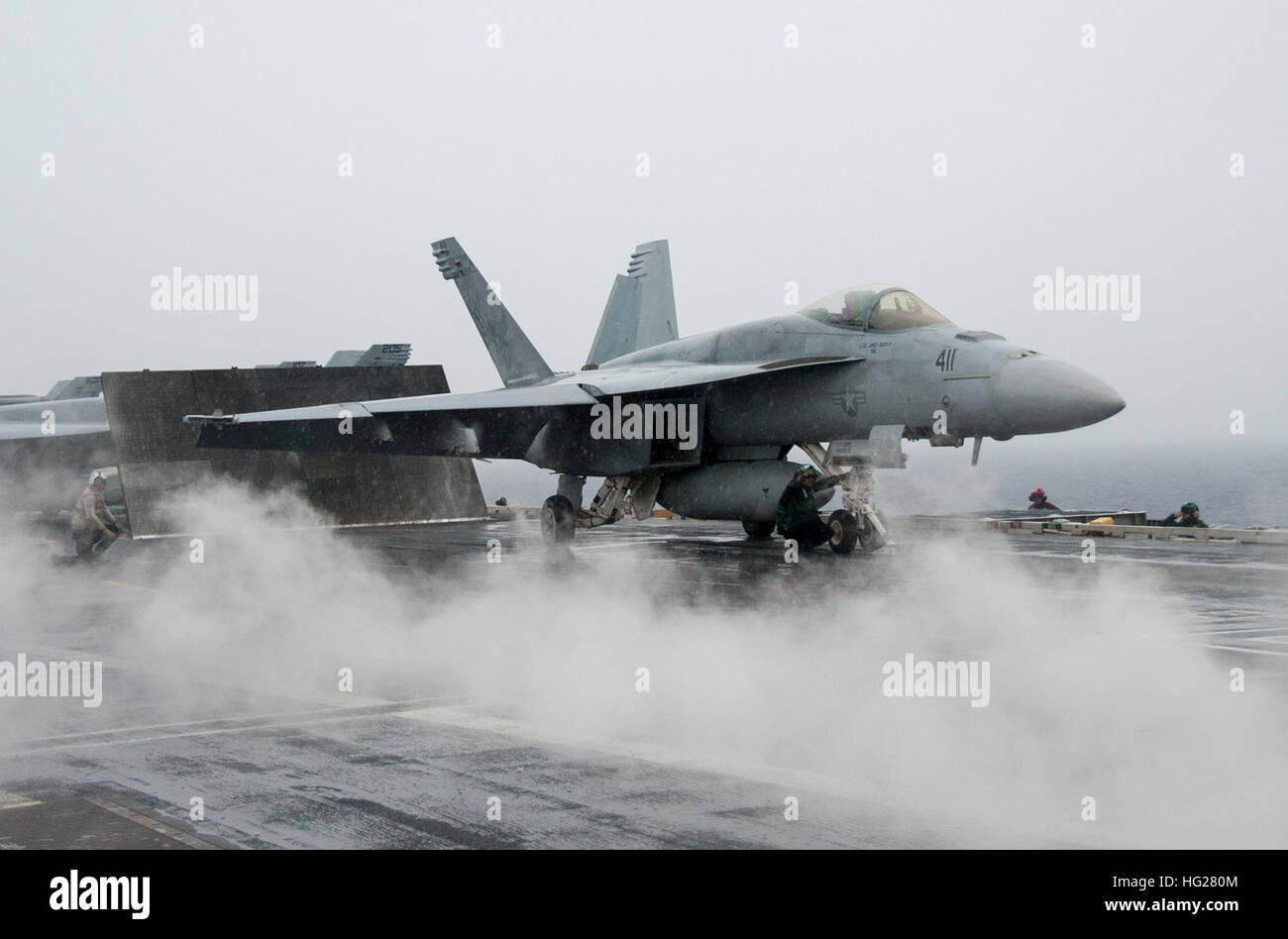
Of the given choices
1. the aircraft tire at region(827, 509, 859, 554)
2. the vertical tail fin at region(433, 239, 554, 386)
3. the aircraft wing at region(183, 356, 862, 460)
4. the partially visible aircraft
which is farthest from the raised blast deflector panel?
the aircraft tire at region(827, 509, 859, 554)

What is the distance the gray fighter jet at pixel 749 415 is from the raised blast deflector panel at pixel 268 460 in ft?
23.8

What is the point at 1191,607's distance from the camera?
49.2 feet

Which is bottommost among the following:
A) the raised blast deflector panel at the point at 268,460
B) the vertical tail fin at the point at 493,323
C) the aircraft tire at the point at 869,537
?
the aircraft tire at the point at 869,537

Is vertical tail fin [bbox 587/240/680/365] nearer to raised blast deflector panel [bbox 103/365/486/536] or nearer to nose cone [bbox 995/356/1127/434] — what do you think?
raised blast deflector panel [bbox 103/365/486/536]

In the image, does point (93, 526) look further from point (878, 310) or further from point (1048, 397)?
point (1048, 397)

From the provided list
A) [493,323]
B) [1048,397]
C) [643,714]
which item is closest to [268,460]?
[493,323]

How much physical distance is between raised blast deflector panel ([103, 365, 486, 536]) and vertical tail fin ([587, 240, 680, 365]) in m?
5.64

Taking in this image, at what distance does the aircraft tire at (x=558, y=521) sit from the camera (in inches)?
892

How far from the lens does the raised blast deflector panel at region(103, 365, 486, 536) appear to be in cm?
2956

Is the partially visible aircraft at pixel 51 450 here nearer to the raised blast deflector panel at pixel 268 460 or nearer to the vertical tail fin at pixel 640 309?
the raised blast deflector panel at pixel 268 460

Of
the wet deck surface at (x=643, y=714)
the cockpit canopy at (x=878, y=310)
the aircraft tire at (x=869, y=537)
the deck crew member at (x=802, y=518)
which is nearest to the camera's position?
the wet deck surface at (x=643, y=714)

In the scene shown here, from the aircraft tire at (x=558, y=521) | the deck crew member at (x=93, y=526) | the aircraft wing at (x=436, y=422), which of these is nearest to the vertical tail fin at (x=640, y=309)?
the aircraft wing at (x=436, y=422)
